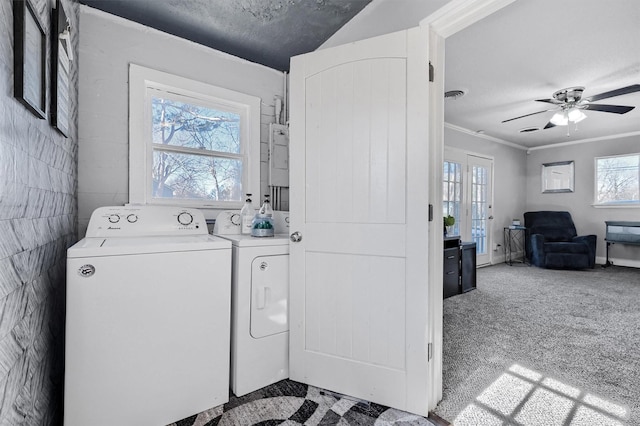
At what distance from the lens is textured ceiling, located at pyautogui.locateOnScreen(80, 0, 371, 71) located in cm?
202

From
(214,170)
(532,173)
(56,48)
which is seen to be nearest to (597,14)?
(214,170)

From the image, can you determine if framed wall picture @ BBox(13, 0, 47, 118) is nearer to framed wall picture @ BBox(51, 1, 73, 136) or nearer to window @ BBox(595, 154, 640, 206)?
framed wall picture @ BBox(51, 1, 73, 136)

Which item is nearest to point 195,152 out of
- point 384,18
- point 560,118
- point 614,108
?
point 384,18

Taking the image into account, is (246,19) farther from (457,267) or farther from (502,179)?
(502,179)

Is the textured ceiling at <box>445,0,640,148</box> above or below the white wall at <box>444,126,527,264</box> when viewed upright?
above

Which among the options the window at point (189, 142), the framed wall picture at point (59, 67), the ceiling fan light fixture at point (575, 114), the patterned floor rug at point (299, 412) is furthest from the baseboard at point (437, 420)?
the ceiling fan light fixture at point (575, 114)

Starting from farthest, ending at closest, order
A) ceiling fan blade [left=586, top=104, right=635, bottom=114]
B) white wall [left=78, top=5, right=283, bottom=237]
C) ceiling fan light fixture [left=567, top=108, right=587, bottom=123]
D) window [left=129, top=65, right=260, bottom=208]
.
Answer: ceiling fan light fixture [left=567, top=108, right=587, bottom=123]
ceiling fan blade [left=586, top=104, right=635, bottom=114]
window [left=129, top=65, right=260, bottom=208]
white wall [left=78, top=5, right=283, bottom=237]

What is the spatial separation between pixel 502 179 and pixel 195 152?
5810 mm

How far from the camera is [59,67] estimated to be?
1.42m

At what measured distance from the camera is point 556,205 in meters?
6.31

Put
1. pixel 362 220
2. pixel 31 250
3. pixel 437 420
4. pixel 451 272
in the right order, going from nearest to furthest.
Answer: pixel 31 250 < pixel 437 420 < pixel 362 220 < pixel 451 272

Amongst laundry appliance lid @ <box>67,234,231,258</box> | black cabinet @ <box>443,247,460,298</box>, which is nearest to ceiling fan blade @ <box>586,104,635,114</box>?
black cabinet @ <box>443,247,460,298</box>

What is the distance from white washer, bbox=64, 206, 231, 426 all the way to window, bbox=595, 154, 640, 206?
276 inches

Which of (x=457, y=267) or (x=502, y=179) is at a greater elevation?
(x=502, y=179)
